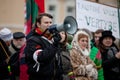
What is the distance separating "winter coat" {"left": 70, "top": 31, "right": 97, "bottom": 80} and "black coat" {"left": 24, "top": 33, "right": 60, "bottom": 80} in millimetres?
1179

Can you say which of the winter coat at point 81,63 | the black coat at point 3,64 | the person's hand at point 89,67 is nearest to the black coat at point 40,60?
the black coat at point 3,64

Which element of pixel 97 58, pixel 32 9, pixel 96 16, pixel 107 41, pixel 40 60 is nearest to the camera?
pixel 40 60

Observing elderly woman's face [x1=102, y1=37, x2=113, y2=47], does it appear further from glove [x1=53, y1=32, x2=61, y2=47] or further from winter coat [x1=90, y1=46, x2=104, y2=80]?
glove [x1=53, y1=32, x2=61, y2=47]

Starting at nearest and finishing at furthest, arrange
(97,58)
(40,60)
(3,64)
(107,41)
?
(40,60) < (3,64) < (97,58) < (107,41)

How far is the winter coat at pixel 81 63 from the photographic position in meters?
8.38

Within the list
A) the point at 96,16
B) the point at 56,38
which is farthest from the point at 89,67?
the point at 96,16

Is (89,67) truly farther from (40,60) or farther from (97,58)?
(40,60)

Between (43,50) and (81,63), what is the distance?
1533 millimetres

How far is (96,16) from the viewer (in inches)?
410

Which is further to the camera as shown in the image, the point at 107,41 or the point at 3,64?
the point at 107,41

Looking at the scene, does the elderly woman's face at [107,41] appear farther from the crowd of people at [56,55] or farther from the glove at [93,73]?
the glove at [93,73]

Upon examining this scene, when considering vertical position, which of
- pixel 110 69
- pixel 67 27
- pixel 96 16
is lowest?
pixel 110 69

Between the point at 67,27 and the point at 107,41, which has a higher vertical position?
the point at 67,27

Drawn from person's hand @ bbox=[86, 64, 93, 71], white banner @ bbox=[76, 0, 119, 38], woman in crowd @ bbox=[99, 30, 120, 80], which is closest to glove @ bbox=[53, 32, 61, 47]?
person's hand @ bbox=[86, 64, 93, 71]
